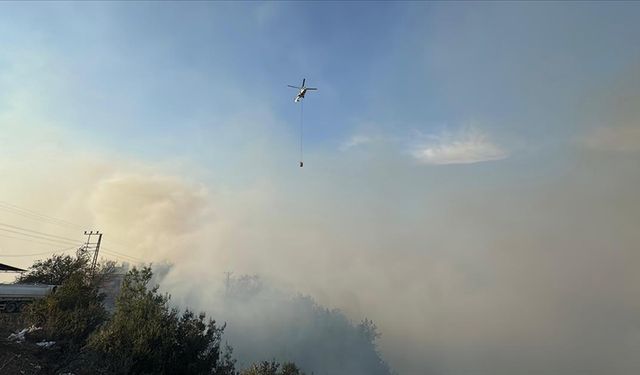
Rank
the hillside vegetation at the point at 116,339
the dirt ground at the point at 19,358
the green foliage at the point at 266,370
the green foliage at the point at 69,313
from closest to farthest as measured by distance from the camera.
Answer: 1. the dirt ground at the point at 19,358
2. the hillside vegetation at the point at 116,339
3. the green foliage at the point at 69,313
4. the green foliage at the point at 266,370

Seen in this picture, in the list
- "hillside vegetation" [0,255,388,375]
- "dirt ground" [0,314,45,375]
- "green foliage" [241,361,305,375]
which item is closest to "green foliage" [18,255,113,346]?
"hillside vegetation" [0,255,388,375]

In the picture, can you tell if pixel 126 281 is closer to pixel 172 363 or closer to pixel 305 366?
pixel 172 363

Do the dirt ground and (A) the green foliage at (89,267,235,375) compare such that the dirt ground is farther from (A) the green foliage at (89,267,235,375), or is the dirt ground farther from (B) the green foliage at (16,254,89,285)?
(B) the green foliage at (16,254,89,285)

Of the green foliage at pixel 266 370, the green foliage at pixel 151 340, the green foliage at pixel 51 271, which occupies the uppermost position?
the green foliage at pixel 51 271

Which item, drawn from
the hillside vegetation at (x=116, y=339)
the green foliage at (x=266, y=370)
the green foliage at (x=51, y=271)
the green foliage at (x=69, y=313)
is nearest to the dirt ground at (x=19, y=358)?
the hillside vegetation at (x=116, y=339)

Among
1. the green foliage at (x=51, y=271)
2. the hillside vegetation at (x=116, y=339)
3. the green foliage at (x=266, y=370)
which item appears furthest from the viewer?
the green foliage at (x=51, y=271)

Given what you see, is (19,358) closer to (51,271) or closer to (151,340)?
(151,340)

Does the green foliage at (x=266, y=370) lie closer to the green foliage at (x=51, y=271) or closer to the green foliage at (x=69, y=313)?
the green foliage at (x=69, y=313)

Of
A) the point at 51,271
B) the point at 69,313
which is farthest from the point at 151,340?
→ the point at 51,271

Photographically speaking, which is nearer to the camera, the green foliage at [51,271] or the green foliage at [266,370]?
the green foliage at [266,370]

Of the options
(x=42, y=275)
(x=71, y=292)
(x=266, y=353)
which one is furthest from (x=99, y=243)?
(x=266, y=353)

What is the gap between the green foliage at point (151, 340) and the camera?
19.0 meters

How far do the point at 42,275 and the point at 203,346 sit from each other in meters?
40.0

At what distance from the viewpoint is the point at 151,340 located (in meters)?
19.9
